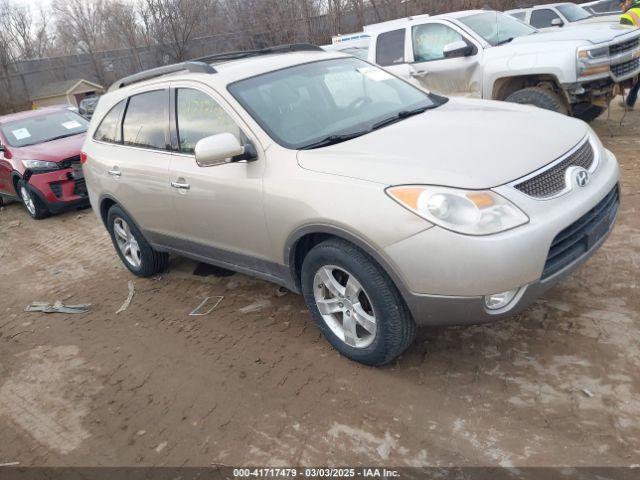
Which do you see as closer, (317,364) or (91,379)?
(317,364)

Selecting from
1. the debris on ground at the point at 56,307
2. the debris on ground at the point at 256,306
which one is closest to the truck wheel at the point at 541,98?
the debris on ground at the point at 256,306

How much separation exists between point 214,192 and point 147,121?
1284mm

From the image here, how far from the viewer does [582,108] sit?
23.2 feet

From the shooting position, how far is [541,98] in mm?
6820

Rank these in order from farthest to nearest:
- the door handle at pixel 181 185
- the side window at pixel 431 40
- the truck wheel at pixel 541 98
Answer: the side window at pixel 431 40
the truck wheel at pixel 541 98
the door handle at pixel 181 185

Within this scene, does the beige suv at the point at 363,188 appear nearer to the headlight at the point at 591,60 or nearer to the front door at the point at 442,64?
the headlight at the point at 591,60

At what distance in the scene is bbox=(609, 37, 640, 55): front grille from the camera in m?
6.68

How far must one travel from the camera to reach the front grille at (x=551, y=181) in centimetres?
278

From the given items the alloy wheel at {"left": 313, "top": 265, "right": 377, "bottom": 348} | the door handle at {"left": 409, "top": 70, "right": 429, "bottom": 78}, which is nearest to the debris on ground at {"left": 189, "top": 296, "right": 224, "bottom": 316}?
the alloy wheel at {"left": 313, "top": 265, "right": 377, "bottom": 348}

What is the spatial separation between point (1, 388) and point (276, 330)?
2.09 meters

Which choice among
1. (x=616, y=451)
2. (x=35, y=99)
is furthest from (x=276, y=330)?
(x=35, y=99)

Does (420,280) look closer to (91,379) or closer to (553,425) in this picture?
(553,425)

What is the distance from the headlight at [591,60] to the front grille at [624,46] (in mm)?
187

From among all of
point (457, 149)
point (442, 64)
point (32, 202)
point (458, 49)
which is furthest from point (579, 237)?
point (32, 202)
